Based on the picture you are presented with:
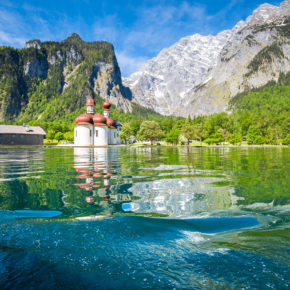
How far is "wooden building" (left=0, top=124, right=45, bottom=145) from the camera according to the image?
3014 inches

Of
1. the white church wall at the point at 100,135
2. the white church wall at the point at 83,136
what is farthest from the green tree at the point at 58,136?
the white church wall at the point at 100,135

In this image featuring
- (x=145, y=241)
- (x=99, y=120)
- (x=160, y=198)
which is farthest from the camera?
(x=99, y=120)

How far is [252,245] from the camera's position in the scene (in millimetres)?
3262

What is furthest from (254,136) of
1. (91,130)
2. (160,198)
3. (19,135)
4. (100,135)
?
(19,135)

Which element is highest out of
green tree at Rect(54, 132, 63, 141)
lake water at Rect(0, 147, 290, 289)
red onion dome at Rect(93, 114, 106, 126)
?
red onion dome at Rect(93, 114, 106, 126)

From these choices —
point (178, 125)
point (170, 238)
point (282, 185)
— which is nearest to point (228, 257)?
point (170, 238)

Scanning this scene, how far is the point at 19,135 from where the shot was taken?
79125 millimetres

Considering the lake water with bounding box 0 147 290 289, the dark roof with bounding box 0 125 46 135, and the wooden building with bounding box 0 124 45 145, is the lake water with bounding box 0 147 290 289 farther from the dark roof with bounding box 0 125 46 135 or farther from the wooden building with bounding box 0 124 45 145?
the dark roof with bounding box 0 125 46 135

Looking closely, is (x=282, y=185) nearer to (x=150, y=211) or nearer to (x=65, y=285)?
(x=150, y=211)

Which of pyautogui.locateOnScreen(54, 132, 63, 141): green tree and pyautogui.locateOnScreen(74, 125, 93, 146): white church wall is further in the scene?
pyautogui.locateOnScreen(54, 132, 63, 141): green tree

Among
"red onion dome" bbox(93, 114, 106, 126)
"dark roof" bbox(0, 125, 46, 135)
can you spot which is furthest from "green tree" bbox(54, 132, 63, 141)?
"red onion dome" bbox(93, 114, 106, 126)

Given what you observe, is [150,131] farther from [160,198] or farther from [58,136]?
[160,198]

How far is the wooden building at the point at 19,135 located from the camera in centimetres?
7656

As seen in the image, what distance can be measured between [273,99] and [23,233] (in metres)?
194
